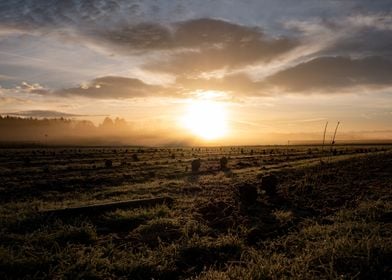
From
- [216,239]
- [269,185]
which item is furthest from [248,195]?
[216,239]

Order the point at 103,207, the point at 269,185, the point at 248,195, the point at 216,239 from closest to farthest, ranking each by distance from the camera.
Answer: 1. the point at 216,239
2. the point at 103,207
3. the point at 248,195
4. the point at 269,185

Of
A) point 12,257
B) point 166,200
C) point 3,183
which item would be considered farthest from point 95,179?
point 12,257

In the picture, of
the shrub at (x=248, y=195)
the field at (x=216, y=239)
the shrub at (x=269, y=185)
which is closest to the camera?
the field at (x=216, y=239)

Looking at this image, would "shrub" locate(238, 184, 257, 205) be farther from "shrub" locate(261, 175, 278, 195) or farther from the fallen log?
the fallen log

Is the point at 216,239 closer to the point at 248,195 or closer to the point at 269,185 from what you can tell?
the point at 248,195

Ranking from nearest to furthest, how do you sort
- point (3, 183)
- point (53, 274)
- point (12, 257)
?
1. point (53, 274)
2. point (12, 257)
3. point (3, 183)

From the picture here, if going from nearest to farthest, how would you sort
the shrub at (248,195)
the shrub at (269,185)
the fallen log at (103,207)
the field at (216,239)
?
1. the field at (216,239)
2. the fallen log at (103,207)
3. the shrub at (248,195)
4. the shrub at (269,185)

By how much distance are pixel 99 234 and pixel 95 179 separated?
657 inches

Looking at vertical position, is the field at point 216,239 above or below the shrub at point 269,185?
below

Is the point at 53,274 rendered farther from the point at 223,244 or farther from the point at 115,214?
the point at 115,214

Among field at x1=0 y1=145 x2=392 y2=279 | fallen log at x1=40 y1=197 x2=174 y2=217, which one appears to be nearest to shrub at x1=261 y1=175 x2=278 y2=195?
field at x1=0 y1=145 x2=392 y2=279

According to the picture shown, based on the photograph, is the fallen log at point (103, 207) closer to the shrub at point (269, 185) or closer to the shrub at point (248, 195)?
the shrub at point (248, 195)

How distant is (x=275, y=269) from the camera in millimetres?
6422

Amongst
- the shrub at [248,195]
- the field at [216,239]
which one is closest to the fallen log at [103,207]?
the field at [216,239]
